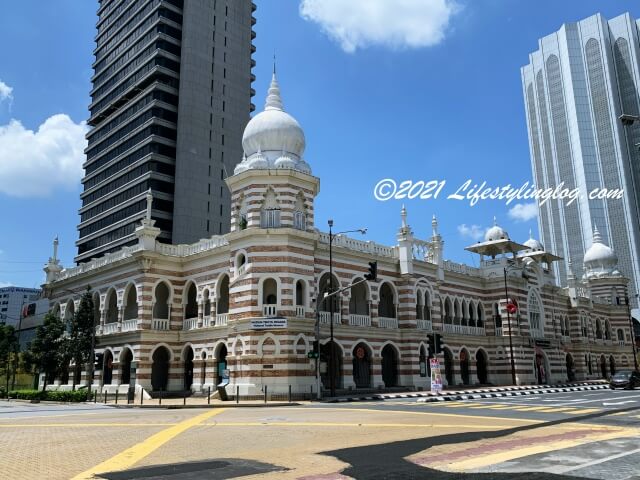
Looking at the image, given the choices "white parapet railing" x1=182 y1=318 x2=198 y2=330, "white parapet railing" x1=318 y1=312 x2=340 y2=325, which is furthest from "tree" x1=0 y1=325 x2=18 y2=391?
"white parapet railing" x1=318 y1=312 x2=340 y2=325

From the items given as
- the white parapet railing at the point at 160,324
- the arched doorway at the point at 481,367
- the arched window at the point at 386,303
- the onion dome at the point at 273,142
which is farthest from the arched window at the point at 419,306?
the white parapet railing at the point at 160,324

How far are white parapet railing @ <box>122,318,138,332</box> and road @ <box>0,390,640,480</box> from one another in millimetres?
19684

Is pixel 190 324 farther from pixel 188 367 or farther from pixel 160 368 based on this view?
pixel 160 368

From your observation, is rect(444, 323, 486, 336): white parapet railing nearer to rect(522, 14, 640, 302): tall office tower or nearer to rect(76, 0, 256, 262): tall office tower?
rect(76, 0, 256, 262): tall office tower

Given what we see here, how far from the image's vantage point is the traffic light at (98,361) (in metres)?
40.4

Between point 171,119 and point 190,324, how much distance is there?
48500 millimetres

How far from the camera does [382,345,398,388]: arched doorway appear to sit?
42750 millimetres

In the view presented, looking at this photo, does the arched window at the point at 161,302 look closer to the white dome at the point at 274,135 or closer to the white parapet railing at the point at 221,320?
the white parapet railing at the point at 221,320

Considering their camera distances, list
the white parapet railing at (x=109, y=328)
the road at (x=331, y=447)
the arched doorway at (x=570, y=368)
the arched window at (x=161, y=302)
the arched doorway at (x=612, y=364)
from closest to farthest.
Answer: the road at (x=331, y=447) < the arched window at (x=161, y=302) < the white parapet railing at (x=109, y=328) < the arched doorway at (x=570, y=368) < the arched doorway at (x=612, y=364)

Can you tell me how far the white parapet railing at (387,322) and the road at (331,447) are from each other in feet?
67.7

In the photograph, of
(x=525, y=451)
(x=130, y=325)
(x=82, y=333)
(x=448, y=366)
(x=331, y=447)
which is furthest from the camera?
(x=448, y=366)

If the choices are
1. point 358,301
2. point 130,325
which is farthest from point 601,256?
point 130,325

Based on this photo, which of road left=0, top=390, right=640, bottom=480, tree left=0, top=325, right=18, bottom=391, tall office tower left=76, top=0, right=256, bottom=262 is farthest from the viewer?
tall office tower left=76, top=0, right=256, bottom=262

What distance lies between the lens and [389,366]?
142ft
